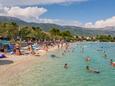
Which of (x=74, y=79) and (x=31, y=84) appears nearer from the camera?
(x=31, y=84)

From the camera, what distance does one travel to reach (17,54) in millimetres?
49969

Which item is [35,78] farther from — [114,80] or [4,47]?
[4,47]

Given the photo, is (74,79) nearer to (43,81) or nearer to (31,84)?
(43,81)

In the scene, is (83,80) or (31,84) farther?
(83,80)

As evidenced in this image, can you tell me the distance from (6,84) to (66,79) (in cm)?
723

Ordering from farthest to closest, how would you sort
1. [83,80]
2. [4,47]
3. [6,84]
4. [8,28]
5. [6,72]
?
1. [8,28]
2. [4,47]
3. [6,72]
4. [83,80]
5. [6,84]

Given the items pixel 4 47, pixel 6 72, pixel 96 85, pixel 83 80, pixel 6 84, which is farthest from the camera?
pixel 4 47

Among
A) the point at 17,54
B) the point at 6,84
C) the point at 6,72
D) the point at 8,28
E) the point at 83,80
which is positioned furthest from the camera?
the point at 8,28

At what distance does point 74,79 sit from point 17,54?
22119mm

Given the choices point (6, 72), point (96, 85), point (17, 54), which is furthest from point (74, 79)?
point (17, 54)

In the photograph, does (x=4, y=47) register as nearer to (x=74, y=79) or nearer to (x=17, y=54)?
(x=17, y=54)

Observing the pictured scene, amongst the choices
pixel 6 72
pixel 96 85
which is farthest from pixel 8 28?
pixel 96 85

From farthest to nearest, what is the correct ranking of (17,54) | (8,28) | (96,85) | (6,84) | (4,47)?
(8,28)
(4,47)
(17,54)
(96,85)
(6,84)

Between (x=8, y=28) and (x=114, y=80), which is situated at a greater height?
(x=8, y=28)
